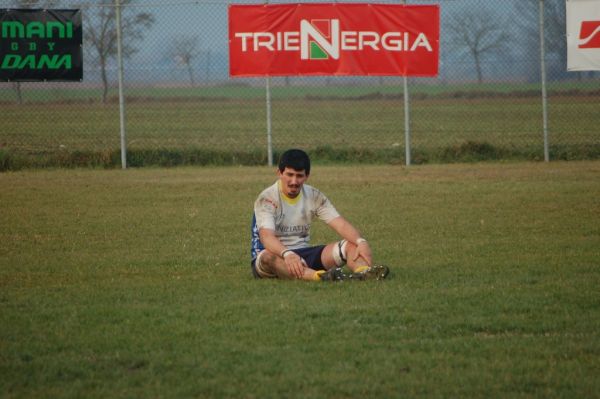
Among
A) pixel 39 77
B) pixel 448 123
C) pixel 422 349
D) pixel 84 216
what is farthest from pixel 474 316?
pixel 448 123

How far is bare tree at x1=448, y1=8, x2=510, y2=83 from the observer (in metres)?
19.0

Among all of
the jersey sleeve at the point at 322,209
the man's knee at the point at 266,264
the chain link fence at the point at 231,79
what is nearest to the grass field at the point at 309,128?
the chain link fence at the point at 231,79

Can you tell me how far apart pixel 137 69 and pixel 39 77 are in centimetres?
226

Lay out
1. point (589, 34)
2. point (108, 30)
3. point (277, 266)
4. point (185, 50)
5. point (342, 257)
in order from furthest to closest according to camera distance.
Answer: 1. point (185, 50)
2. point (108, 30)
3. point (589, 34)
4. point (342, 257)
5. point (277, 266)

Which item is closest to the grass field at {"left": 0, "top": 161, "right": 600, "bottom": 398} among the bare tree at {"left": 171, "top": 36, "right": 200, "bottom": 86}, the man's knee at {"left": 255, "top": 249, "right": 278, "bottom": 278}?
the man's knee at {"left": 255, "top": 249, "right": 278, "bottom": 278}

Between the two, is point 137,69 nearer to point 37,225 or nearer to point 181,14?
point 181,14

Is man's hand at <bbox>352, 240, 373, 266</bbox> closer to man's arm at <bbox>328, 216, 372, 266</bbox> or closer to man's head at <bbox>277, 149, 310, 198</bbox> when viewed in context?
man's arm at <bbox>328, 216, 372, 266</bbox>

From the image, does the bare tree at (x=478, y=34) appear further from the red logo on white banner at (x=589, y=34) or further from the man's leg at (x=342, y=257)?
the man's leg at (x=342, y=257)

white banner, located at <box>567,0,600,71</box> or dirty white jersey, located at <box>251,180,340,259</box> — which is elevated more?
white banner, located at <box>567,0,600,71</box>

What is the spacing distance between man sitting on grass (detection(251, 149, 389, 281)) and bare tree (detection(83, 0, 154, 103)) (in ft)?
30.6

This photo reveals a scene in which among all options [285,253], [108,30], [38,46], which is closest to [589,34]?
[108,30]

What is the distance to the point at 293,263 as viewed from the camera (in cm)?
780

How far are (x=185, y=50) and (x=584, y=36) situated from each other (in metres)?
7.59

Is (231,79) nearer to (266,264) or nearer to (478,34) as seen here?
(478,34)
